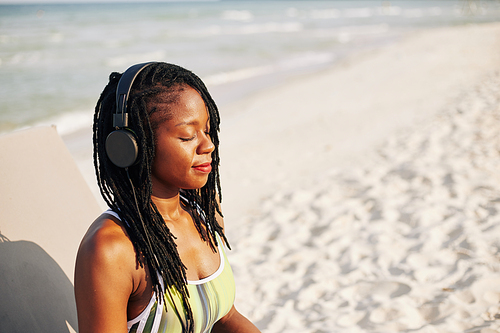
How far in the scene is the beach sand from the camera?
8.37ft

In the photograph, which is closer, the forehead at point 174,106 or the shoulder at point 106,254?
the shoulder at point 106,254

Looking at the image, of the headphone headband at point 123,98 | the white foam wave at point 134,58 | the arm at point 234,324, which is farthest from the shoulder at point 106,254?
the white foam wave at point 134,58

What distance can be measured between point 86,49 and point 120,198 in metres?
18.0

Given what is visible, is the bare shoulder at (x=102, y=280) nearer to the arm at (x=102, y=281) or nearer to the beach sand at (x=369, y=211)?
the arm at (x=102, y=281)

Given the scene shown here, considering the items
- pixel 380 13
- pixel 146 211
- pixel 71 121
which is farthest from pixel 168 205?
pixel 380 13

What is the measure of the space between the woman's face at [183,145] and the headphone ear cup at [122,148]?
0.09 meters

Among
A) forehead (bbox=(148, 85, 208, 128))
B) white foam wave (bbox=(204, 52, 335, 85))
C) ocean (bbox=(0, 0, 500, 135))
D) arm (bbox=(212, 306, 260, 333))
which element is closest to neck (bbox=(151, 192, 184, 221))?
forehead (bbox=(148, 85, 208, 128))

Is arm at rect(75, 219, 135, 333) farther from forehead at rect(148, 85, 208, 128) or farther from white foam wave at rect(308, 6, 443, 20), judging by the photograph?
white foam wave at rect(308, 6, 443, 20)

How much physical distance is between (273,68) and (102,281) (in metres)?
12.7

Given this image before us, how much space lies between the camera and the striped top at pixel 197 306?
1248 millimetres

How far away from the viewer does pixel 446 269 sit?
109 inches

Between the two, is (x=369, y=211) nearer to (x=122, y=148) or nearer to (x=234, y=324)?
(x=234, y=324)

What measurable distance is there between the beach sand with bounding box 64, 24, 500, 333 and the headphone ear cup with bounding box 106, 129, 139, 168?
5.66ft

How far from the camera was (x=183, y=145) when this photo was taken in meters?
1.29
